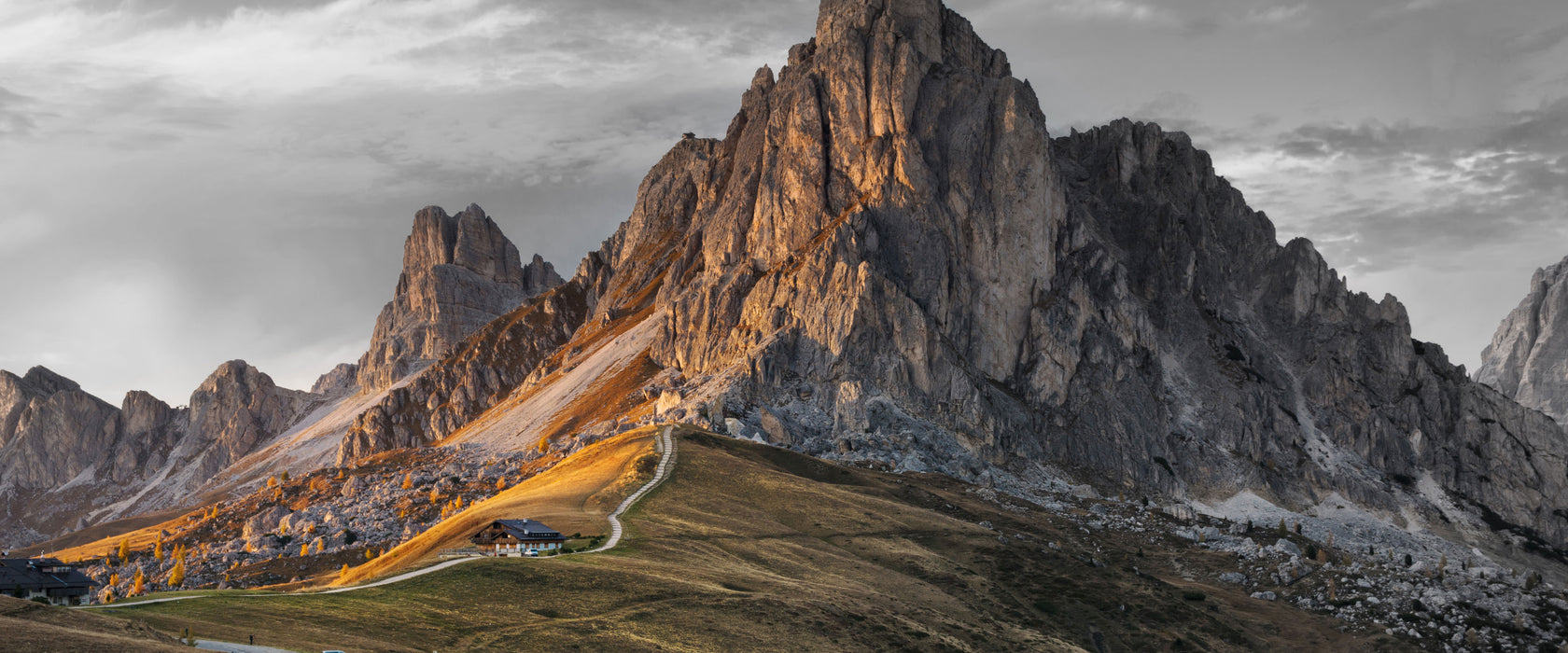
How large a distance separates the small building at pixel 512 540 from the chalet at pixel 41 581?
891 inches

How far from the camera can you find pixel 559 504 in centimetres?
9931

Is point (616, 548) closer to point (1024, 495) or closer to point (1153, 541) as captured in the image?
point (1153, 541)

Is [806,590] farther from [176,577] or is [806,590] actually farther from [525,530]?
→ [176,577]

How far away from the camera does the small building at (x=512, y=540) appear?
246 ft

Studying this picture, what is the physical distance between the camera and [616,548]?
7612cm

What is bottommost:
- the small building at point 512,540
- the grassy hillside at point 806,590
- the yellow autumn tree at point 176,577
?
the yellow autumn tree at point 176,577

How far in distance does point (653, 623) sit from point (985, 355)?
14731 centimetres

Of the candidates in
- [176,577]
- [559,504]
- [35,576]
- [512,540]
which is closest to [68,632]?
[35,576]

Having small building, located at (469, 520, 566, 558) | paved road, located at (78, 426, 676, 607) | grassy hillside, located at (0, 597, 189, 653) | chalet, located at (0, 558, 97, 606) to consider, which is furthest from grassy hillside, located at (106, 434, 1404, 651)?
chalet, located at (0, 558, 97, 606)

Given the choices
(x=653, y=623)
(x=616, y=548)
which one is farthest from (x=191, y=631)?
(x=616, y=548)

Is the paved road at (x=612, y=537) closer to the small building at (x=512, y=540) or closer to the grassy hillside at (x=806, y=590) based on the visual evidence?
the grassy hillside at (x=806, y=590)

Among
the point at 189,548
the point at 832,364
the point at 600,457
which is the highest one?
the point at 832,364

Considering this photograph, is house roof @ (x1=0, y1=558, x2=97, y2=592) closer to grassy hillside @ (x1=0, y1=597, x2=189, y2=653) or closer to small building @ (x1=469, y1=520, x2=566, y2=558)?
small building @ (x1=469, y1=520, x2=566, y2=558)

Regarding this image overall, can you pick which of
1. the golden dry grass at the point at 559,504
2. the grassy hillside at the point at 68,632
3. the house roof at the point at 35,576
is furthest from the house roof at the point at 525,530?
the grassy hillside at the point at 68,632
